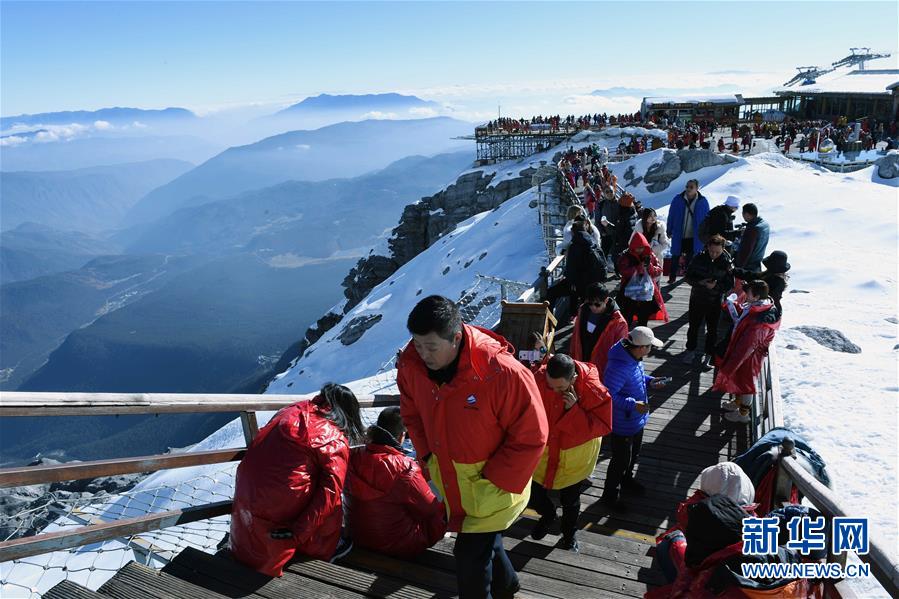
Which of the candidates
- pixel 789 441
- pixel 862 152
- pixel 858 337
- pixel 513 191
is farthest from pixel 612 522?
pixel 513 191

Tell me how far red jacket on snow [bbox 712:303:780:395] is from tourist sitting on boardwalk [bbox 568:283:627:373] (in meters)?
1.58

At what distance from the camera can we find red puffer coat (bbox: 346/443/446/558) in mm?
3746

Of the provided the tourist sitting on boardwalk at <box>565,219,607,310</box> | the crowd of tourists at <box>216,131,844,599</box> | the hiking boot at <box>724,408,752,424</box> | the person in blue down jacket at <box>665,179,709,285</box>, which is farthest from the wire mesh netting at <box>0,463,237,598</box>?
the person in blue down jacket at <box>665,179,709,285</box>

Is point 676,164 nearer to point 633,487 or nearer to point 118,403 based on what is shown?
point 633,487

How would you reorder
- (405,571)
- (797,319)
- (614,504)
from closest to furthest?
(405,571), (614,504), (797,319)

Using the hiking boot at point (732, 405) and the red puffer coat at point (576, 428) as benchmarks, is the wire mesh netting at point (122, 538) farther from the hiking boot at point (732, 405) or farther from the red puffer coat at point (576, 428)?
the hiking boot at point (732, 405)

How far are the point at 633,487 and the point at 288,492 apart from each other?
3.31 m

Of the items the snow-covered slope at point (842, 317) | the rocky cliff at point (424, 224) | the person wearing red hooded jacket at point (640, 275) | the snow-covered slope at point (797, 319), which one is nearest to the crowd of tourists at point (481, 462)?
the snow-covered slope at point (797, 319)

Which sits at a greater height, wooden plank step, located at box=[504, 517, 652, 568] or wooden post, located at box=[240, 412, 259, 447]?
wooden post, located at box=[240, 412, 259, 447]

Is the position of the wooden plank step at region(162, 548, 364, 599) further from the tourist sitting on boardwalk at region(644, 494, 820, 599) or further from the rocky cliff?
the rocky cliff

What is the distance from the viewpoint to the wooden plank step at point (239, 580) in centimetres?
321

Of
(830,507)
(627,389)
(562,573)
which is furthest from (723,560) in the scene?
(627,389)

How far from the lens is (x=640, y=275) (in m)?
7.03

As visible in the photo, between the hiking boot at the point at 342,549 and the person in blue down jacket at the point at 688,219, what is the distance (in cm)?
835
